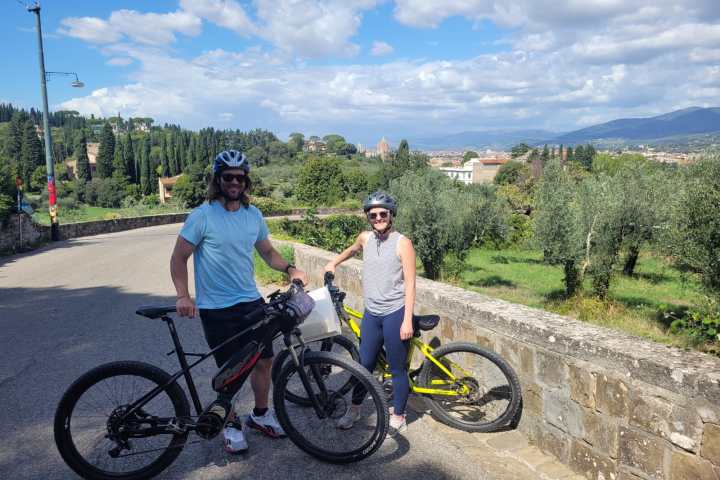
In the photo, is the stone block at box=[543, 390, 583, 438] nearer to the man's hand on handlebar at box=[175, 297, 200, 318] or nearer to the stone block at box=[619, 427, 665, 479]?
the stone block at box=[619, 427, 665, 479]

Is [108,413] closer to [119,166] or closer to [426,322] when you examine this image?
[426,322]

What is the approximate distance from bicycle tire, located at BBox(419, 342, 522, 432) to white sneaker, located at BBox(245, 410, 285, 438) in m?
1.04

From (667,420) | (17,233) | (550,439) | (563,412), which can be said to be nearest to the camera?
(667,420)

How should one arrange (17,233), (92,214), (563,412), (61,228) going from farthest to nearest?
(92,214), (61,228), (17,233), (563,412)

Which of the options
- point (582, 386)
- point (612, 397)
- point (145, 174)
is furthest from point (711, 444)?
point (145, 174)

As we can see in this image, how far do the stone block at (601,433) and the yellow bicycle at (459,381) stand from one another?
515 millimetres

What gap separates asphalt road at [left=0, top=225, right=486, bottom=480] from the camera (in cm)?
319

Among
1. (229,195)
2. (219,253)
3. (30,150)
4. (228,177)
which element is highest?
(30,150)

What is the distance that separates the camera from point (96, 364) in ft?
16.9

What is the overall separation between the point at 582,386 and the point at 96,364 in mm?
4315

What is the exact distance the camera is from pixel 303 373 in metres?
3.27

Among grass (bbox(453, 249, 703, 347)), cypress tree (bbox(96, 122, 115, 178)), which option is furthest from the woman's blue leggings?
cypress tree (bbox(96, 122, 115, 178))

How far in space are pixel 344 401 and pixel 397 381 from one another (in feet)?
1.42

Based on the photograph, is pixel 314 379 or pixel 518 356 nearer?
pixel 314 379
